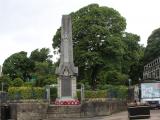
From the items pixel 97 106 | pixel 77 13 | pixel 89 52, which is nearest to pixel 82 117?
pixel 97 106

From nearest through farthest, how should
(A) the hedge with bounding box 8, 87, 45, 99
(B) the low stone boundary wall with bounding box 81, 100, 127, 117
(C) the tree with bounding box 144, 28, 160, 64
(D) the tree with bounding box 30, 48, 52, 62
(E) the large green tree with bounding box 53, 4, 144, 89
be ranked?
(B) the low stone boundary wall with bounding box 81, 100, 127, 117
(A) the hedge with bounding box 8, 87, 45, 99
(E) the large green tree with bounding box 53, 4, 144, 89
(C) the tree with bounding box 144, 28, 160, 64
(D) the tree with bounding box 30, 48, 52, 62

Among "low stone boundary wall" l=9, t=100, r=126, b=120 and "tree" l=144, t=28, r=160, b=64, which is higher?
"tree" l=144, t=28, r=160, b=64

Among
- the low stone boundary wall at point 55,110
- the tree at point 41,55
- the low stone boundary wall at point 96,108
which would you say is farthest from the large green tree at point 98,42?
the tree at point 41,55

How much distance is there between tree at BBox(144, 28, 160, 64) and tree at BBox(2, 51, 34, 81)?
2519cm

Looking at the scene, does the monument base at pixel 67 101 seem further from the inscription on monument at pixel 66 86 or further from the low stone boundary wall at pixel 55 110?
the low stone boundary wall at pixel 55 110

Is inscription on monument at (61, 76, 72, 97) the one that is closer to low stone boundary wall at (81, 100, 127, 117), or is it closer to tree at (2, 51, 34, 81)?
low stone boundary wall at (81, 100, 127, 117)

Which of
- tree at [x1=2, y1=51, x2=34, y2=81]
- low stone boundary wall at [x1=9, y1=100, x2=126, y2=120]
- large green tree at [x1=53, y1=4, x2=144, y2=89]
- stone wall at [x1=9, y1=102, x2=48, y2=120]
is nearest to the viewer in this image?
stone wall at [x1=9, y1=102, x2=48, y2=120]

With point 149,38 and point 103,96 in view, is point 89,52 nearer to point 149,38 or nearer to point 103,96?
point 103,96

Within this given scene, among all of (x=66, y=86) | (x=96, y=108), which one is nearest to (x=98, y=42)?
(x=66, y=86)

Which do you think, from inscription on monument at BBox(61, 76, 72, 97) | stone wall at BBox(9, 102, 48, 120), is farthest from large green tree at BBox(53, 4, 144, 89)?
stone wall at BBox(9, 102, 48, 120)

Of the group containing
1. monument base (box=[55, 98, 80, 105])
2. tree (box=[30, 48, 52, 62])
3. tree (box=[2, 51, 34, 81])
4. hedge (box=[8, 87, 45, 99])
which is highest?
tree (box=[30, 48, 52, 62])

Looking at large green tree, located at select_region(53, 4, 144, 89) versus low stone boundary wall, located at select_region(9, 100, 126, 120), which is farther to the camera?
large green tree, located at select_region(53, 4, 144, 89)

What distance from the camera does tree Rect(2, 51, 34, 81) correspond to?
3861 inches

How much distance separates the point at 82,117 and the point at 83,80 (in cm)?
3032
